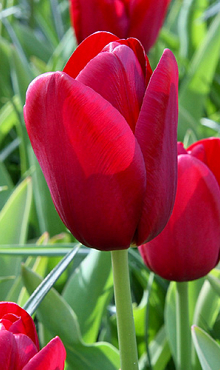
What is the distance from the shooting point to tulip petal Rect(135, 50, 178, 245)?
0.29 meters

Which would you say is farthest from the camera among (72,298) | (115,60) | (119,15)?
(119,15)

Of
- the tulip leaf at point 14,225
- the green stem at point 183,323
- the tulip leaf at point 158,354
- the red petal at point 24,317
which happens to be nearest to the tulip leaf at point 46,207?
the tulip leaf at point 14,225

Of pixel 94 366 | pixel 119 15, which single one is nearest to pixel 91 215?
pixel 94 366

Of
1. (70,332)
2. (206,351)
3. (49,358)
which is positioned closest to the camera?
(49,358)

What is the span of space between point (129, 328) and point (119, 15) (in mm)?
601

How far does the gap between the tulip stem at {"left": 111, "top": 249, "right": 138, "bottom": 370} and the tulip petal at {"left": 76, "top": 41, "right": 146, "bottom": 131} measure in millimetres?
77

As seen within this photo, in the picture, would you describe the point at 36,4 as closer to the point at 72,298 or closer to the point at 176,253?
the point at 72,298

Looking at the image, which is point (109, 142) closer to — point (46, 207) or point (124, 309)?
point (124, 309)

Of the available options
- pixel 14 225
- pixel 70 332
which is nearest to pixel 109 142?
pixel 70 332

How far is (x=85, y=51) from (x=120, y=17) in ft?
1.72

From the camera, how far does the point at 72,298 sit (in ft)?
1.89

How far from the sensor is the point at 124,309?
1.04ft

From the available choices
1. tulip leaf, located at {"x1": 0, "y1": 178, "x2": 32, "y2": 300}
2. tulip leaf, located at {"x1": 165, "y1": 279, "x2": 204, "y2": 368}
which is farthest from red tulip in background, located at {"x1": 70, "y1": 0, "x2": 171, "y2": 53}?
tulip leaf, located at {"x1": 165, "y1": 279, "x2": 204, "y2": 368}

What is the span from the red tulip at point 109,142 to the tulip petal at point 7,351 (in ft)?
0.22
